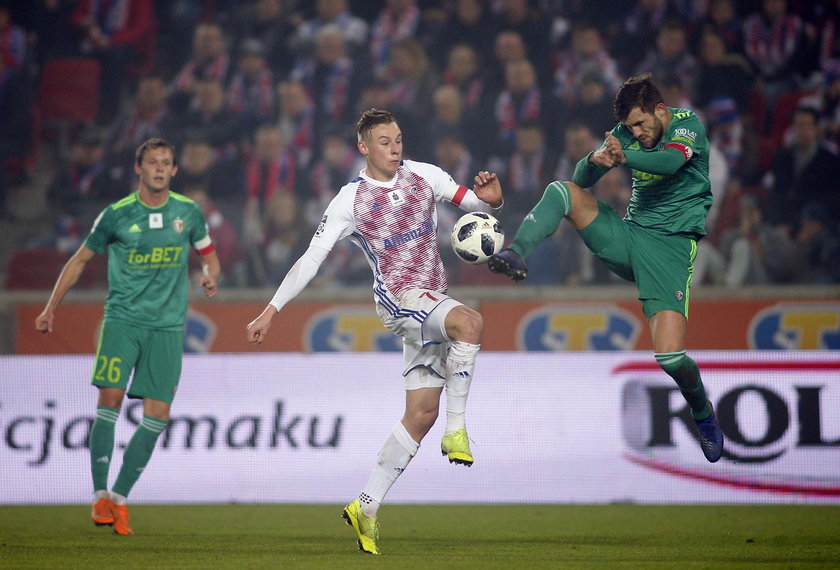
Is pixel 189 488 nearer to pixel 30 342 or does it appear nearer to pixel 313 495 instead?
pixel 313 495

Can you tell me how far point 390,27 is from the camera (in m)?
13.6

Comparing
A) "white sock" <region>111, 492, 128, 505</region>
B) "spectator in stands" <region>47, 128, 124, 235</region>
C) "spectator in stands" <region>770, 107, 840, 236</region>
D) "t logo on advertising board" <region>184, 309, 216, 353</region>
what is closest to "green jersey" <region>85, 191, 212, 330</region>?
"white sock" <region>111, 492, 128, 505</region>

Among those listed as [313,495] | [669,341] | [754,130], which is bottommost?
[313,495]

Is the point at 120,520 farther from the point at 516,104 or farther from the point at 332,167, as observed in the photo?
the point at 516,104

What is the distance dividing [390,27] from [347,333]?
4.52 meters

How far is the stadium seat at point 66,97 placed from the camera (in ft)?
44.6

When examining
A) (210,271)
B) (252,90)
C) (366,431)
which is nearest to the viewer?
(210,271)

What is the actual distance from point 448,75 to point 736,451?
21.2 ft

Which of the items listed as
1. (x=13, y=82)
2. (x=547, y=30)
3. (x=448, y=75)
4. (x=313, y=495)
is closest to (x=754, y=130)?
(x=547, y=30)

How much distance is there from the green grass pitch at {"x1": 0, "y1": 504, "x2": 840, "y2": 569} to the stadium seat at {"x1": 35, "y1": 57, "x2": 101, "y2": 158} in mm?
6519

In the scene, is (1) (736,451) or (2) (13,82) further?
(2) (13,82)

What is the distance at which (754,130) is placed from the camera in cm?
1201

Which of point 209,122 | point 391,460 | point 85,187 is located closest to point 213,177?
point 209,122

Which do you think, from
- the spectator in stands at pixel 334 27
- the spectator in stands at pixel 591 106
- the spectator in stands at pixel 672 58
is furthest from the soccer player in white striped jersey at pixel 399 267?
the spectator in stands at pixel 334 27
